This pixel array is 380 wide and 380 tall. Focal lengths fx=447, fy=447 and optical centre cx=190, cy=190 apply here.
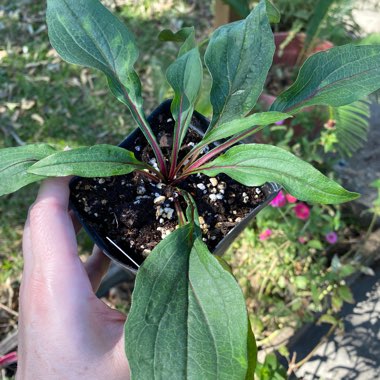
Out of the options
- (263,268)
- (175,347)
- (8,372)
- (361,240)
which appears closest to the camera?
(175,347)

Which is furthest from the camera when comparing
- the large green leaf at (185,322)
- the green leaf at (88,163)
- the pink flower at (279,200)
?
the pink flower at (279,200)

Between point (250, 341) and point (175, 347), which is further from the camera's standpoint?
point (250, 341)

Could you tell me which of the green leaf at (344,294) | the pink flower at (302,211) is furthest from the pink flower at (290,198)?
the green leaf at (344,294)

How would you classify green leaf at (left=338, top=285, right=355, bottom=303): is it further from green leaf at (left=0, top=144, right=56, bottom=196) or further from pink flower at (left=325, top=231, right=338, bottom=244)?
green leaf at (left=0, top=144, right=56, bottom=196)

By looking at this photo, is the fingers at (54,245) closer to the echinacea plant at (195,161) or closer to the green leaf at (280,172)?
the echinacea plant at (195,161)

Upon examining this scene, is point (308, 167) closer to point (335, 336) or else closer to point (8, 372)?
point (335, 336)

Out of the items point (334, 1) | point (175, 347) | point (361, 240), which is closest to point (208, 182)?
point (175, 347)
